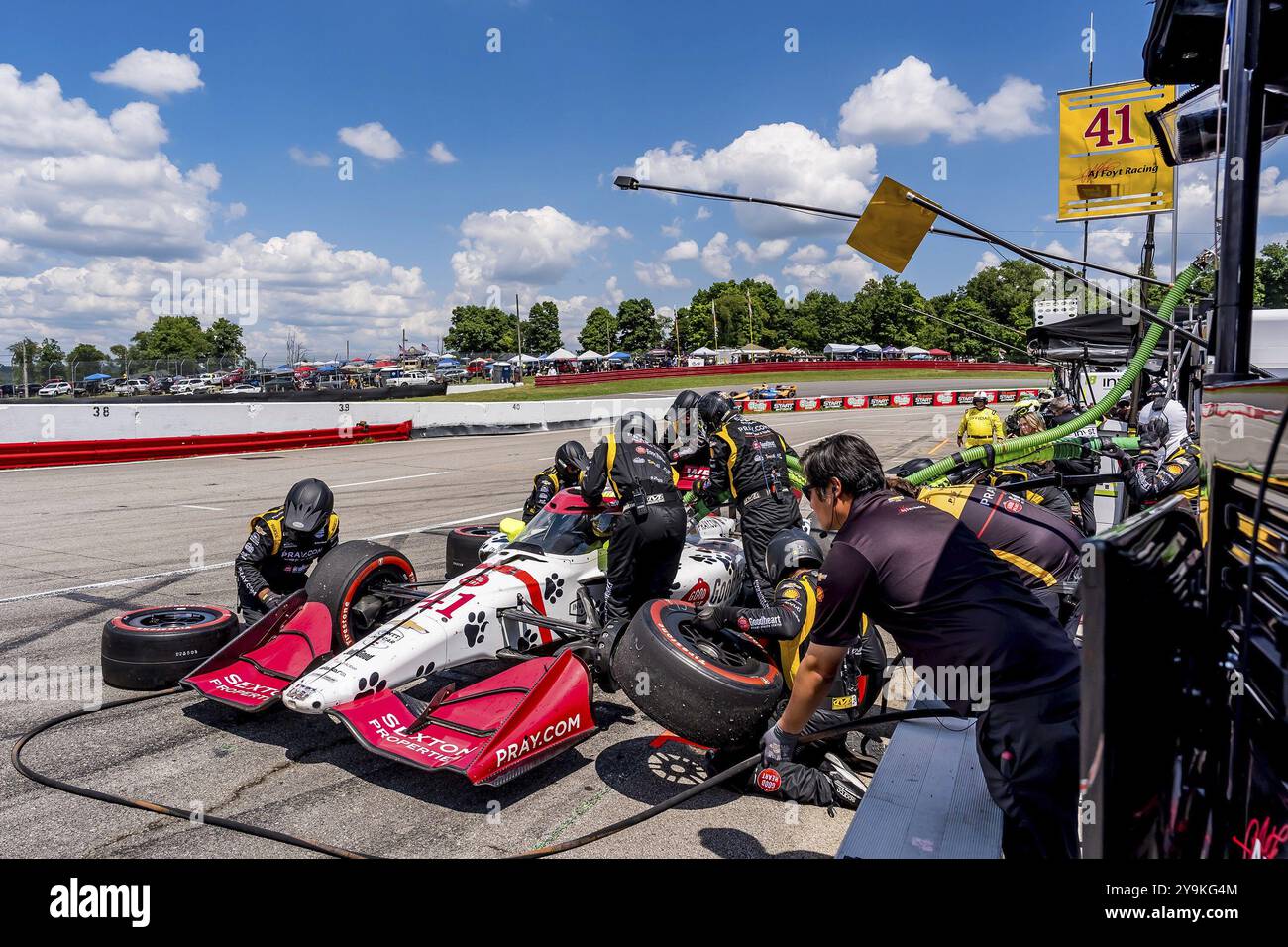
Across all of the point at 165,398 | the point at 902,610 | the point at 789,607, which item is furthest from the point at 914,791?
the point at 165,398

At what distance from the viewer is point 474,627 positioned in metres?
4.84

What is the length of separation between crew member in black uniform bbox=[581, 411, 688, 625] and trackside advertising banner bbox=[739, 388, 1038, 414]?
35.2m

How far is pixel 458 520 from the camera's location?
38.8 feet

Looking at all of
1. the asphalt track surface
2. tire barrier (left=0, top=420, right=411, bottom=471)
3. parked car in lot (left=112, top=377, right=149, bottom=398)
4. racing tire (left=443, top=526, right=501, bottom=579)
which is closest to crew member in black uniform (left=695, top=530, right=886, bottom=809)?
the asphalt track surface

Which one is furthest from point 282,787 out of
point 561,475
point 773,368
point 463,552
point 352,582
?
point 773,368

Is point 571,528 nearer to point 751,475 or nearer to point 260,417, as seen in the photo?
point 751,475

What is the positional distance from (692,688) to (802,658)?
0.70 m

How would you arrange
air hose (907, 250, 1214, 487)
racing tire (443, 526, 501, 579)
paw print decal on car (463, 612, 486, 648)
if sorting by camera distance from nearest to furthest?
1. air hose (907, 250, 1214, 487)
2. paw print decal on car (463, 612, 486, 648)
3. racing tire (443, 526, 501, 579)

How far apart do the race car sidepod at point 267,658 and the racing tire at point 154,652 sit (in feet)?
1.81

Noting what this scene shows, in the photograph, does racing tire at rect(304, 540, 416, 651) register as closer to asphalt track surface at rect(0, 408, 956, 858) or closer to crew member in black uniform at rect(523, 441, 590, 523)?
asphalt track surface at rect(0, 408, 956, 858)

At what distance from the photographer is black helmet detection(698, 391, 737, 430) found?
289 inches

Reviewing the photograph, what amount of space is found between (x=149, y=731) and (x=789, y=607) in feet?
11.8

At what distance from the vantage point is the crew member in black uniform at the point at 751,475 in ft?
22.9
